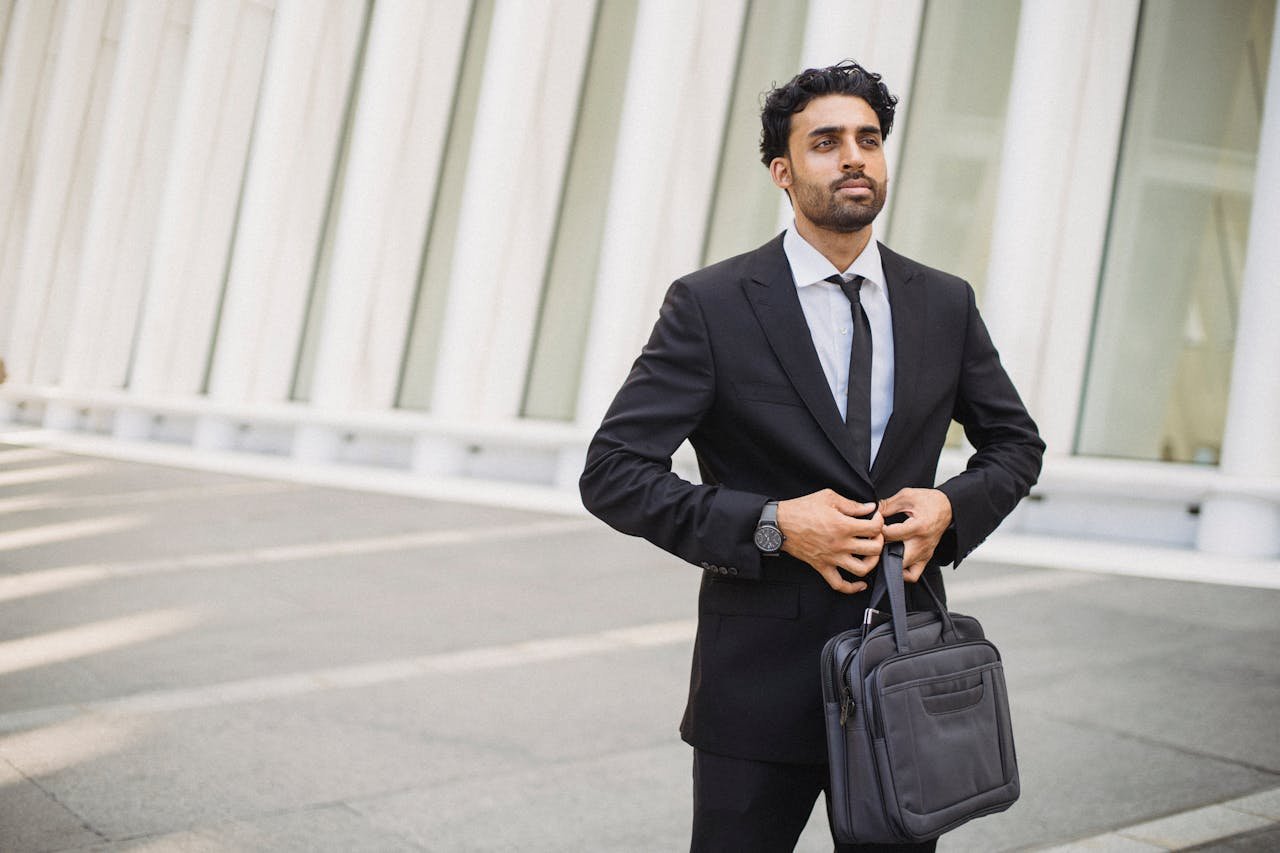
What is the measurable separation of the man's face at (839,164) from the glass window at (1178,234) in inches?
440

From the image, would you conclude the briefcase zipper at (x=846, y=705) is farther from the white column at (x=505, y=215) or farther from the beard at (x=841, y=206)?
the white column at (x=505, y=215)

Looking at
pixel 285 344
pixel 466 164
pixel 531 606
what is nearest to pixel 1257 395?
pixel 531 606

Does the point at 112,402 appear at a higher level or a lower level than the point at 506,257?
lower

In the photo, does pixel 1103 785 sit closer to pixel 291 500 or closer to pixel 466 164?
pixel 291 500

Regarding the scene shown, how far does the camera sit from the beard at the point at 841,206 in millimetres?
2123

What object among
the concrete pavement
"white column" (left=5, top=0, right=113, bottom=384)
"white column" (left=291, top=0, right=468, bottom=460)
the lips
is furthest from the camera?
"white column" (left=5, top=0, right=113, bottom=384)

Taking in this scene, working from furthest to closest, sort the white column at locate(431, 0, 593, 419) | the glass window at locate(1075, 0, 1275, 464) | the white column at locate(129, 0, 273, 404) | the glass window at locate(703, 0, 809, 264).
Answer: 1. the white column at locate(129, 0, 273, 404)
2. the white column at locate(431, 0, 593, 419)
3. the glass window at locate(703, 0, 809, 264)
4. the glass window at locate(1075, 0, 1275, 464)

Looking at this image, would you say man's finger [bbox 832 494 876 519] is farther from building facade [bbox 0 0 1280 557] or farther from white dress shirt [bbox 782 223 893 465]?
building facade [bbox 0 0 1280 557]

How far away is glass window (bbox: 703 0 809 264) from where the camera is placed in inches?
631

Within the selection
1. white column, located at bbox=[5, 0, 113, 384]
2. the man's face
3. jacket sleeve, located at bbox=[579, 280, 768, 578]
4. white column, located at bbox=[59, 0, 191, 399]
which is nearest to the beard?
the man's face

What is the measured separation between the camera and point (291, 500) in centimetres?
1334

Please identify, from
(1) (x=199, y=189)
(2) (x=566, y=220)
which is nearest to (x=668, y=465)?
(2) (x=566, y=220)

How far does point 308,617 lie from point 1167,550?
767cm

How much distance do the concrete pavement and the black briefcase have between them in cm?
210
